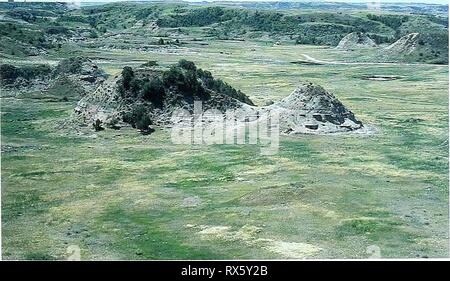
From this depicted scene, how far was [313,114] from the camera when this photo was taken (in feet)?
84.1

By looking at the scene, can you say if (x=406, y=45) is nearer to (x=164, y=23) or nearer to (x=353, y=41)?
(x=353, y=41)

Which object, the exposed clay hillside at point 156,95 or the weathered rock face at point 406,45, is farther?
the weathered rock face at point 406,45

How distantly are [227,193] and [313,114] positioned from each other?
1016cm

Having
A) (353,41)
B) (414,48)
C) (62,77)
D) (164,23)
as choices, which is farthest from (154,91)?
(414,48)

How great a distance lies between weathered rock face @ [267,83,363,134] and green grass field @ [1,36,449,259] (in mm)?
886

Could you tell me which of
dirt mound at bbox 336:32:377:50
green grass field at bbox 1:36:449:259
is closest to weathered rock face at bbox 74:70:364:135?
green grass field at bbox 1:36:449:259

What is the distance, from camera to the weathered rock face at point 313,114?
80.6 ft

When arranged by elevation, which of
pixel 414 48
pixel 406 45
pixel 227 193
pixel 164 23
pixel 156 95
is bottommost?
pixel 227 193

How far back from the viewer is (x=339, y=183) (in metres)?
17.2

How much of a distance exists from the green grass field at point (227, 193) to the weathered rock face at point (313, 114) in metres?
0.89

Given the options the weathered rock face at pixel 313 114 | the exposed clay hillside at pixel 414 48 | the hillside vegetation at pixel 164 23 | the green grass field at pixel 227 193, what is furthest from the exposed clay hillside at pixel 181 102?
the exposed clay hillside at pixel 414 48

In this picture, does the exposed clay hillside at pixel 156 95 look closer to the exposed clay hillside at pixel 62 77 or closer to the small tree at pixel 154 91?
the small tree at pixel 154 91
